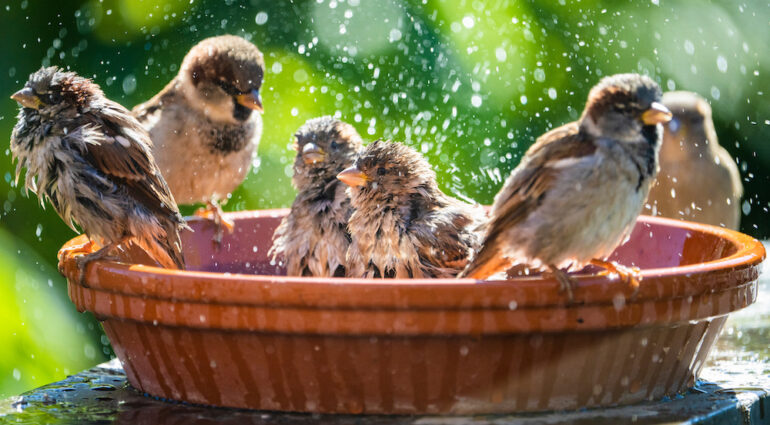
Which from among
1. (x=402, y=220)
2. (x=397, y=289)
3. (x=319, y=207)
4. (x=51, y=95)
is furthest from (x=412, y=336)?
(x=51, y=95)

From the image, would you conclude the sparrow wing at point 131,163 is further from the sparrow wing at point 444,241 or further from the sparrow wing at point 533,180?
the sparrow wing at point 533,180

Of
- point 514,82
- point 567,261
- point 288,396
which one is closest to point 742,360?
→ point 567,261

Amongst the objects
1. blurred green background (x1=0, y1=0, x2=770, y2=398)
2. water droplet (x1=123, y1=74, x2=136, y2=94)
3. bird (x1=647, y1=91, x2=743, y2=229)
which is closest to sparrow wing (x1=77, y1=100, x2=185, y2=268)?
blurred green background (x1=0, y1=0, x2=770, y2=398)

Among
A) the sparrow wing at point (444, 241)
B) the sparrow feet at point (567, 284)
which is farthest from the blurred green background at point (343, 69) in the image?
the sparrow feet at point (567, 284)

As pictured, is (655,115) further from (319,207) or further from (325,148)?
(325,148)

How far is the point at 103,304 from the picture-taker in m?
2.46

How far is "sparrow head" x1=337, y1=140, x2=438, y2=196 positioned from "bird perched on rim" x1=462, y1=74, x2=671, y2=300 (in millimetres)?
746

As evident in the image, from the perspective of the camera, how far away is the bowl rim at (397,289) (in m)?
2.14

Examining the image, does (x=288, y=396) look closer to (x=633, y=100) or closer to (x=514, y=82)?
(x=633, y=100)

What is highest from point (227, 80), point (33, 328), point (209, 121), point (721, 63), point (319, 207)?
point (227, 80)

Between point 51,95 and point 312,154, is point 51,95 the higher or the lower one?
the higher one

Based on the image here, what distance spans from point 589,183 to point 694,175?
2946 mm

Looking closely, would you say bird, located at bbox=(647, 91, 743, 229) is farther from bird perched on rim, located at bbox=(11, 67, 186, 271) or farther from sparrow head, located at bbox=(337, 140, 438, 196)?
bird perched on rim, located at bbox=(11, 67, 186, 271)

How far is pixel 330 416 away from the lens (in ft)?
7.61
